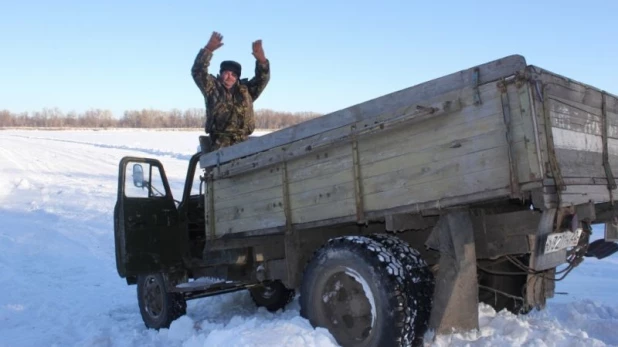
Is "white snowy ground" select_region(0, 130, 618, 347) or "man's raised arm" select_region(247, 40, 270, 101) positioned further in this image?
"man's raised arm" select_region(247, 40, 270, 101)

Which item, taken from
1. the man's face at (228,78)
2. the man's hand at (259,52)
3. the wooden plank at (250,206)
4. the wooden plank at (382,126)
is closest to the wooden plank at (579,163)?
the wooden plank at (382,126)

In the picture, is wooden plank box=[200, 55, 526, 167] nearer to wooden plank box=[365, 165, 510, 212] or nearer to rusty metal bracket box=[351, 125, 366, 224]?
rusty metal bracket box=[351, 125, 366, 224]

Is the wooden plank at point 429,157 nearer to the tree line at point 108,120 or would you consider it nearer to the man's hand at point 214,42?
the man's hand at point 214,42

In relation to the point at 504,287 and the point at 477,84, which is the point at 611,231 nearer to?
the point at 504,287

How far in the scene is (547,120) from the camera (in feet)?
10.2

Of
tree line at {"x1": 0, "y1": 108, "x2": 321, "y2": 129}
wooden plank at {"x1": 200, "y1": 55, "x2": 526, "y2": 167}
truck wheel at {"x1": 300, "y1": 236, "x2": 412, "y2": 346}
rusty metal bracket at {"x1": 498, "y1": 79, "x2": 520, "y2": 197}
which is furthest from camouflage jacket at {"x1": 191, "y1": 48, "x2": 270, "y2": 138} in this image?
tree line at {"x1": 0, "y1": 108, "x2": 321, "y2": 129}

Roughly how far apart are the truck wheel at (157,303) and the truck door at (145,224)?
0.95ft

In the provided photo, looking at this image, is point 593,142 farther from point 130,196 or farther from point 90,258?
point 90,258

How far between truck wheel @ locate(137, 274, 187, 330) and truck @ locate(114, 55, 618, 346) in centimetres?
122

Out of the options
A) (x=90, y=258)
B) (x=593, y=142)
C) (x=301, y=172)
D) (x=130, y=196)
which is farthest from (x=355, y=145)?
(x=90, y=258)

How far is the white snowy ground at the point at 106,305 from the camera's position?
4.04 meters

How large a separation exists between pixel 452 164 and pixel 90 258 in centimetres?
858

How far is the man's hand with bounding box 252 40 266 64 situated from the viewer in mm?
6488

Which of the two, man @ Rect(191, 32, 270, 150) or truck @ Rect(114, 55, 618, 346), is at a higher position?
man @ Rect(191, 32, 270, 150)
